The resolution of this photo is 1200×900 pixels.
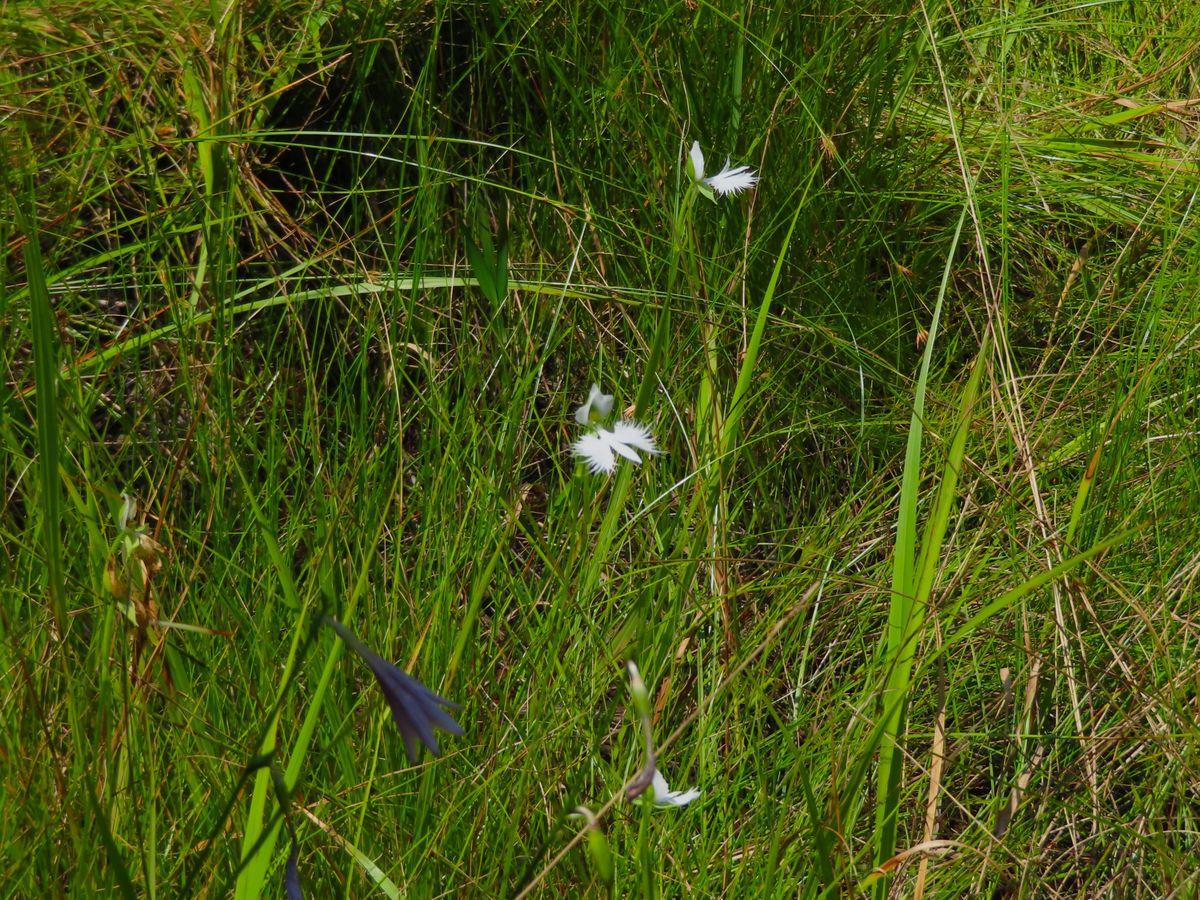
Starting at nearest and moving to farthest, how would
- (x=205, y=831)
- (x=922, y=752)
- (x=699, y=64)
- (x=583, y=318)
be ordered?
(x=205, y=831)
(x=922, y=752)
(x=583, y=318)
(x=699, y=64)

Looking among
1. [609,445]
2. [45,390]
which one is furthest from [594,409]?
[45,390]

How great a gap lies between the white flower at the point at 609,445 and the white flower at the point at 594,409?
0.01m

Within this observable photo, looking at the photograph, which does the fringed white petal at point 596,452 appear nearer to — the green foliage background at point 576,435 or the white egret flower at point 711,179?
the green foliage background at point 576,435

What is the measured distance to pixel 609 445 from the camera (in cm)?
92

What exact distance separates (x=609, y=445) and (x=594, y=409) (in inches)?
1.4

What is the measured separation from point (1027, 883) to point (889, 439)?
2.05 feet

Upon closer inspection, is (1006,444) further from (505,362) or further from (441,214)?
(441,214)

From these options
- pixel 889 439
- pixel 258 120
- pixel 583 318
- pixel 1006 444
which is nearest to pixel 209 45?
pixel 258 120

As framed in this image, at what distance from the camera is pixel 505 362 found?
4.61 feet

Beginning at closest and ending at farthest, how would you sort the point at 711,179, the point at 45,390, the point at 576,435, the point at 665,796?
the point at 45,390, the point at 665,796, the point at 711,179, the point at 576,435

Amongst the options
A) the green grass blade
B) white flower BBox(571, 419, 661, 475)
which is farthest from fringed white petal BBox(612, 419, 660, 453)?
the green grass blade

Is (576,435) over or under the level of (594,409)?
under

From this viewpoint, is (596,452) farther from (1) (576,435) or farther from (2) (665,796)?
(1) (576,435)

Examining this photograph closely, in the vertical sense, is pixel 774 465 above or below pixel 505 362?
below
